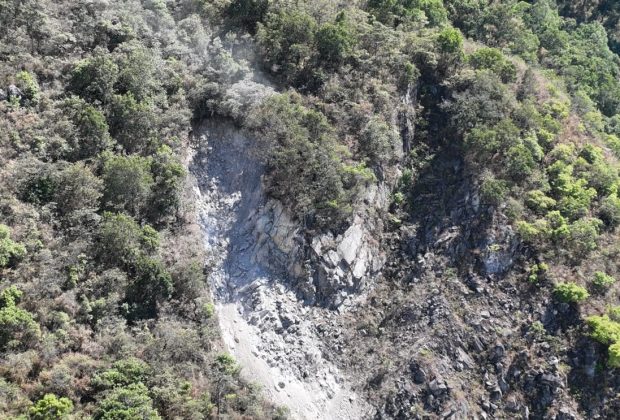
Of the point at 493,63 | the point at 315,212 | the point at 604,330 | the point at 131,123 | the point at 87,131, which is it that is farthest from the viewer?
the point at 493,63

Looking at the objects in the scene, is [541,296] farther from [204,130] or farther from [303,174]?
[204,130]

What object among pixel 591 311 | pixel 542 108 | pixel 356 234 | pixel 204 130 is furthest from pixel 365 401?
pixel 542 108

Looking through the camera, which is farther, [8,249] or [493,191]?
[493,191]

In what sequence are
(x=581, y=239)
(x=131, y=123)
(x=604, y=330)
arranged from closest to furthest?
(x=131, y=123) < (x=604, y=330) < (x=581, y=239)

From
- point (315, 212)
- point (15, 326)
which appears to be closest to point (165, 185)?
point (315, 212)

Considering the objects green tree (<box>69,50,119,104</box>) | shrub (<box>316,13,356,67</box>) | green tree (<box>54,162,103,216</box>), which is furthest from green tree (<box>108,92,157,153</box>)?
shrub (<box>316,13,356,67</box>)

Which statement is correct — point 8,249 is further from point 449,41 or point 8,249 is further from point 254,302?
point 449,41

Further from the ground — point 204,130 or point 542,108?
point 542,108
